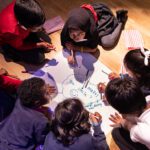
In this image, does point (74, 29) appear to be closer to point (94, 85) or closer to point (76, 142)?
point (94, 85)

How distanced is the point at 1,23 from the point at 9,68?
220 millimetres

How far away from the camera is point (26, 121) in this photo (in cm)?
122

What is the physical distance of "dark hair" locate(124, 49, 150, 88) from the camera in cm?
131

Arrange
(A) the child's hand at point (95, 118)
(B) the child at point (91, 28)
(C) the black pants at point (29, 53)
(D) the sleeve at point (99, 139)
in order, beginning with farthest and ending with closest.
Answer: (C) the black pants at point (29, 53) < (B) the child at point (91, 28) < (A) the child's hand at point (95, 118) < (D) the sleeve at point (99, 139)

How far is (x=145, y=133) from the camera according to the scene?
120 cm

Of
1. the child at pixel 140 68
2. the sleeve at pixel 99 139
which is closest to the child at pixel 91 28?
the child at pixel 140 68

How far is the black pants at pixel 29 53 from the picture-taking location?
1606mm

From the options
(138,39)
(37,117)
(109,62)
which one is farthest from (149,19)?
(37,117)

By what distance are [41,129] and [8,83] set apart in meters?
0.29

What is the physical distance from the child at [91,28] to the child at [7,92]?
0.99 ft

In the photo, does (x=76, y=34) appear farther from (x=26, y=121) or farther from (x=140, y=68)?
(x=26, y=121)

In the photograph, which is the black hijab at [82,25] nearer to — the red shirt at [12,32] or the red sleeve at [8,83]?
the red shirt at [12,32]

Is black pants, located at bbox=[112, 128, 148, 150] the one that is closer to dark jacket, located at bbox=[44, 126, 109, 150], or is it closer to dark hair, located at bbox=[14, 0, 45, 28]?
dark jacket, located at bbox=[44, 126, 109, 150]

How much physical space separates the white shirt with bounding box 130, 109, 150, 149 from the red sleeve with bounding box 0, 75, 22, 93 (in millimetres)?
536
